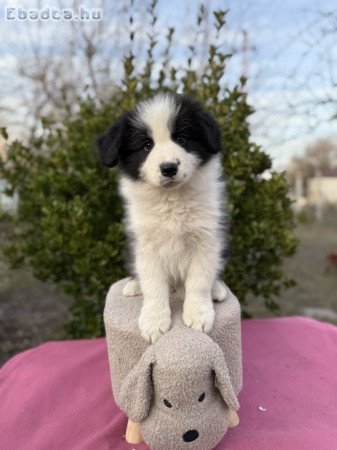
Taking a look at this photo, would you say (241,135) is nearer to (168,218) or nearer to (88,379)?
(168,218)

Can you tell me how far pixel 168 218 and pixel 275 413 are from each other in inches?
45.2

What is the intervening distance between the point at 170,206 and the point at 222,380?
0.79 meters

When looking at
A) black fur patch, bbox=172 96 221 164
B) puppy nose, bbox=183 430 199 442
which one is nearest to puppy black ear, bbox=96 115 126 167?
black fur patch, bbox=172 96 221 164

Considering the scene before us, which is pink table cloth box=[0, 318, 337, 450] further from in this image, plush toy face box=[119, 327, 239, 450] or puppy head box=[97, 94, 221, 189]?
puppy head box=[97, 94, 221, 189]

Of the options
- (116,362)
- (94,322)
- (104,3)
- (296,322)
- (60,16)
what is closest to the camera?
(116,362)

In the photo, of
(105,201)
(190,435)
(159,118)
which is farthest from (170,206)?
(105,201)

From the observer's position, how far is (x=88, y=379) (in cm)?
264

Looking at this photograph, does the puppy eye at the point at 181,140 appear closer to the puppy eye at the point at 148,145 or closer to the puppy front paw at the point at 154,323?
the puppy eye at the point at 148,145

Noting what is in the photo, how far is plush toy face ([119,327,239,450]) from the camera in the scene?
1.70 m

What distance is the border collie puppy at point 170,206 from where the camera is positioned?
1.88 m

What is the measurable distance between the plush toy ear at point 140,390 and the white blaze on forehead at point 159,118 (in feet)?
2.96

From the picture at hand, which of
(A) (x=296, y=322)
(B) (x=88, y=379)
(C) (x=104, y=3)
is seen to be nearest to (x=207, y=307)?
(B) (x=88, y=379)

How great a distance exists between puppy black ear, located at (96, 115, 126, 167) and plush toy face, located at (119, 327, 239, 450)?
0.80 m

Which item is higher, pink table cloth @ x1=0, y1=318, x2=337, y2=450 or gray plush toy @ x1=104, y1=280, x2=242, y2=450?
gray plush toy @ x1=104, y1=280, x2=242, y2=450
